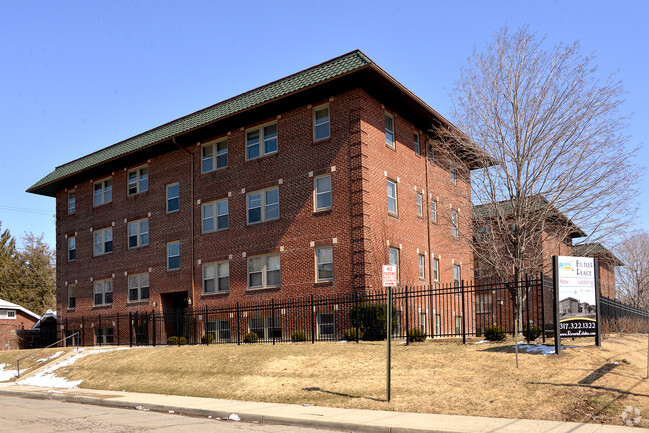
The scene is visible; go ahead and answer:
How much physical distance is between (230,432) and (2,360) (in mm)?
25625

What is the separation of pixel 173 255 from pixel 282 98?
37.3 ft

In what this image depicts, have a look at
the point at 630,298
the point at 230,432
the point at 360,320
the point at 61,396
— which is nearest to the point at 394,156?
the point at 360,320

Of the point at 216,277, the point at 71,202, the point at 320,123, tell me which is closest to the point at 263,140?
the point at 320,123

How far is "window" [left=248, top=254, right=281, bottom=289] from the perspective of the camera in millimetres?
27891

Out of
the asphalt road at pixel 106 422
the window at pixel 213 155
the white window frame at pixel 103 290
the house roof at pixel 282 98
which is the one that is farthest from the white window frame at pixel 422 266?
the white window frame at pixel 103 290

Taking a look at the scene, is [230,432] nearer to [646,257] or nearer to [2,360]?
[2,360]

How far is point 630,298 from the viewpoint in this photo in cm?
5847

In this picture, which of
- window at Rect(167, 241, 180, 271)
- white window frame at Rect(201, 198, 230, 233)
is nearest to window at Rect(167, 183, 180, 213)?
window at Rect(167, 241, 180, 271)

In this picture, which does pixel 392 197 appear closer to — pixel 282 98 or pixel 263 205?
pixel 263 205

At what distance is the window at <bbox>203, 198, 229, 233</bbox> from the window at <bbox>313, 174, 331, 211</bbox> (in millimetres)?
5938

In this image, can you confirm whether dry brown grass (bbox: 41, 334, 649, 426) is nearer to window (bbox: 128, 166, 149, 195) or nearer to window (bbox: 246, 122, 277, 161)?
window (bbox: 246, 122, 277, 161)

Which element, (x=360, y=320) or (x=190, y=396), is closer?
(x=190, y=396)

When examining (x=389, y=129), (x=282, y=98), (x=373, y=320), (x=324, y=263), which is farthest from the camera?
Answer: (x=389, y=129)

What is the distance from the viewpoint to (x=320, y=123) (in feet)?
88.8
